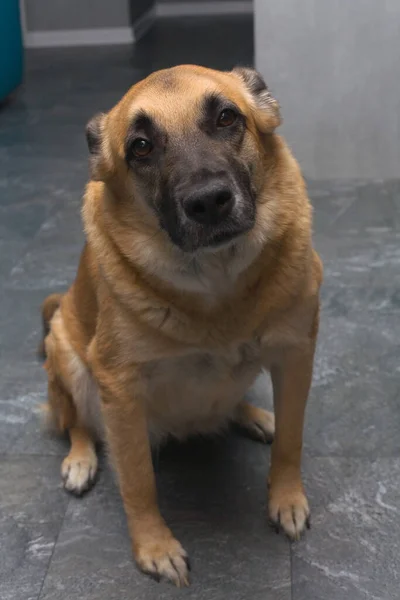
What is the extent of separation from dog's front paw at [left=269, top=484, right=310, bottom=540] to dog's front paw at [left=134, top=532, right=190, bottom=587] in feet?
0.79

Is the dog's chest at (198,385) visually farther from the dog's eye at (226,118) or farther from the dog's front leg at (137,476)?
the dog's eye at (226,118)

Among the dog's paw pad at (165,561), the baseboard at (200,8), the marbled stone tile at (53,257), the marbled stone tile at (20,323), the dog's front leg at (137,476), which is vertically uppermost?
the dog's front leg at (137,476)

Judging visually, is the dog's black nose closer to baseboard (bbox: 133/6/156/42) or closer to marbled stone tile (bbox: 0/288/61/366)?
marbled stone tile (bbox: 0/288/61/366)

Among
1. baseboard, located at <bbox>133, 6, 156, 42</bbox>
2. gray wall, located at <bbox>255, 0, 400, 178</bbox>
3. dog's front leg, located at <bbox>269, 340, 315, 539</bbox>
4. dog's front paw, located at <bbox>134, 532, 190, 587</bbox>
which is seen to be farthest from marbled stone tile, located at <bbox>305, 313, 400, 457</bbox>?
baseboard, located at <bbox>133, 6, 156, 42</bbox>

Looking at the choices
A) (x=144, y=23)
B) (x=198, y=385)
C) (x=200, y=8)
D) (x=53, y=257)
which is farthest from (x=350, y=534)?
(x=200, y=8)

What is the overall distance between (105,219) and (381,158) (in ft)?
7.89

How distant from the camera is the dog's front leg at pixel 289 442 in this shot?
5.85 feet

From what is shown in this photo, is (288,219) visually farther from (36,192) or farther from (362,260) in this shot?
(36,192)

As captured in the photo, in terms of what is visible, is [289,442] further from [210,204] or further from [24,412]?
[24,412]

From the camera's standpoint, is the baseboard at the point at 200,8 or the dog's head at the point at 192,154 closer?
the dog's head at the point at 192,154

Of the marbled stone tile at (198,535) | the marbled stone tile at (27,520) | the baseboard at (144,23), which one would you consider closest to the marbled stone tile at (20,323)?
the marbled stone tile at (27,520)

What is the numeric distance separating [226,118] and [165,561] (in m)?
0.96

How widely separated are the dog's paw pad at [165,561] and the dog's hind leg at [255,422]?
0.46 meters

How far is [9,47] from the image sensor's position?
530 centimetres
